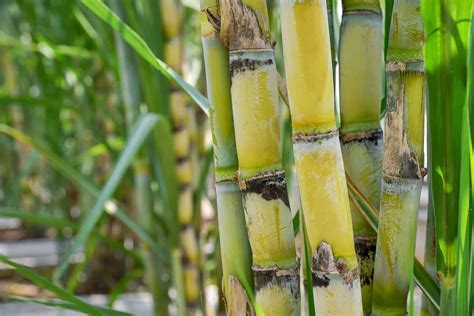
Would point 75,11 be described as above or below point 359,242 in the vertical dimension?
above

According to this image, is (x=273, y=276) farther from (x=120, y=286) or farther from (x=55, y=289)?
(x=120, y=286)

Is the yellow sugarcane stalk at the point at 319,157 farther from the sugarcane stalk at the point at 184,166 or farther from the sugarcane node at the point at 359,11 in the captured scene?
the sugarcane stalk at the point at 184,166

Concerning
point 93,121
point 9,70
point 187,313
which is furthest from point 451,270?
point 9,70

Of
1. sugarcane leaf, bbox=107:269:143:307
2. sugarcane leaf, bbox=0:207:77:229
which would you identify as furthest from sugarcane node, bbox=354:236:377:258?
sugarcane leaf, bbox=107:269:143:307

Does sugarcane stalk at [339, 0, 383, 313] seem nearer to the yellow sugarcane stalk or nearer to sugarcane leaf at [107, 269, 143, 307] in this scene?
the yellow sugarcane stalk

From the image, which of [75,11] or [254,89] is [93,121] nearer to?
[75,11]

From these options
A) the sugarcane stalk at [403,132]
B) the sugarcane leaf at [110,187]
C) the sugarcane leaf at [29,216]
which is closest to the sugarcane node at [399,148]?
the sugarcane stalk at [403,132]
